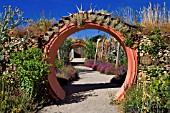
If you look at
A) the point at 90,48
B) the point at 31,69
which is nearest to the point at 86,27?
the point at 31,69

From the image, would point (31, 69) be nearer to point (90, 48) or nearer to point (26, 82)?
point (26, 82)

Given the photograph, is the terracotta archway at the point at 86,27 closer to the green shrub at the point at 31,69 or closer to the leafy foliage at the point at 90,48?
the green shrub at the point at 31,69

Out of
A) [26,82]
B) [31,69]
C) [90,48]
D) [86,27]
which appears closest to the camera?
[31,69]

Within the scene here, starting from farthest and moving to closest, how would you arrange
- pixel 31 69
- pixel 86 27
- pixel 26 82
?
1. pixel 86 27
2. pixel 26 82
3. pixel 31 69

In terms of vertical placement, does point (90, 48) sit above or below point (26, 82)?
above

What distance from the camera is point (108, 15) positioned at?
773cm

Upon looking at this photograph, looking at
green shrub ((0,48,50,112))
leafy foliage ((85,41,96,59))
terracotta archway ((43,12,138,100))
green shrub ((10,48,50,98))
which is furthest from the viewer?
leafy foliage ((85,41,96,59))

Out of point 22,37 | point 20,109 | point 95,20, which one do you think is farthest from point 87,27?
point 20,109

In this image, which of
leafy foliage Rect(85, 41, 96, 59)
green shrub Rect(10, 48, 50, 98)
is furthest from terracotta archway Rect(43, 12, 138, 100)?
leafy foliage Rect(85, 41, 96, 59)

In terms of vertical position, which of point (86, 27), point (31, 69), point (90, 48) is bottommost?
point (31, 69)

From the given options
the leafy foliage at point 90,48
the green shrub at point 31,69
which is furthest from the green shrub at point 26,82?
the leafy foliage at point 90,48

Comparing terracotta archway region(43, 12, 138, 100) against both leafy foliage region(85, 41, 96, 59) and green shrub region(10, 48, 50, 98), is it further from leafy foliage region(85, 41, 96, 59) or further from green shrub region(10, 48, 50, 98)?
leafy foliage region(85, 41, 96, 59)

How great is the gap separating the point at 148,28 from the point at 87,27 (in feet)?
6.33

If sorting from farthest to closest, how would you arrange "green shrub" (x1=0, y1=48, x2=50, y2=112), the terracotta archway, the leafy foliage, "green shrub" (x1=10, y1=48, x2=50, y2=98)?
the leafy foliage
the terracotta archway
"green shrub" (x1=10, y1=48, x2=50, y2=98)
"green shrub" (x1=0, y1=48, x2=50, y2=112)
